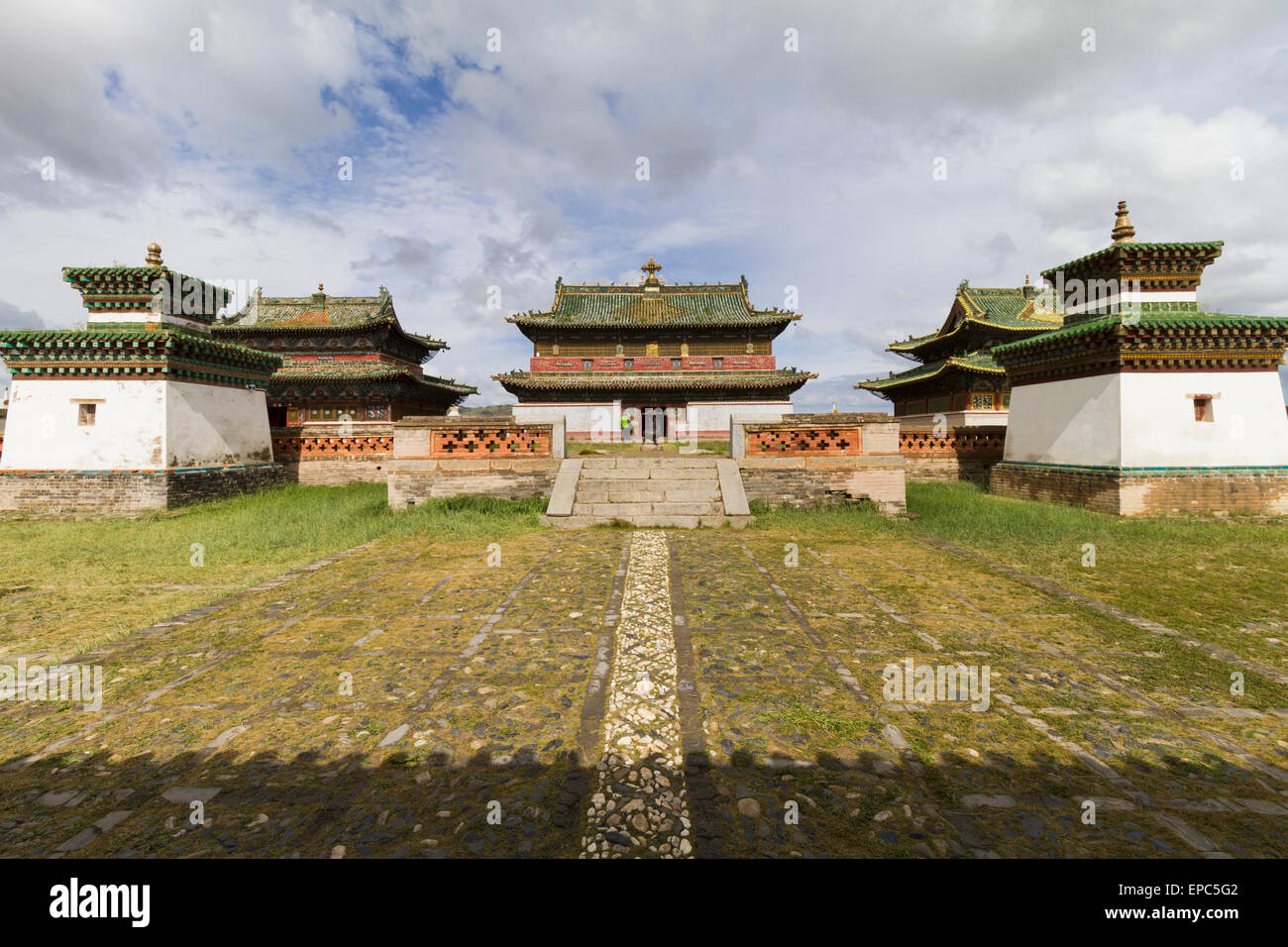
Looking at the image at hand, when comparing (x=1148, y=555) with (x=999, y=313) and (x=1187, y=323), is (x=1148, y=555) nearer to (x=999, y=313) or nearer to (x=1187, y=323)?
(x=1187, y=323)

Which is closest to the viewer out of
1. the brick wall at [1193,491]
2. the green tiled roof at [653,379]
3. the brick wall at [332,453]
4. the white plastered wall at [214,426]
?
the brick wall at [1193,491]

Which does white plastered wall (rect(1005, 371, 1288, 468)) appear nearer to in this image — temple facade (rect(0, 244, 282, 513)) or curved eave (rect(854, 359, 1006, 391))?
curved eave (rect(854, 359, 1006, 391))

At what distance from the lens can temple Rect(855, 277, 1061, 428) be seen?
838 inches

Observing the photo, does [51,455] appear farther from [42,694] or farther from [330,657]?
[330,657]

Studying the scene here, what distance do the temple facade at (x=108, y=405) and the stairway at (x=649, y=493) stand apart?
33.2 feet

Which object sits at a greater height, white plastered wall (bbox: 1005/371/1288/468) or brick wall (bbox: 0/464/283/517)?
white plastered wall (bbox: 1005/371/1288/468)

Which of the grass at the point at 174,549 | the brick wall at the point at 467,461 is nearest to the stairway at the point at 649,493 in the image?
the brick wall at the point at 467,461

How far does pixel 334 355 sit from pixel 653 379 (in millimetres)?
15653

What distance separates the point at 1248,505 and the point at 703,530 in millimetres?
11515

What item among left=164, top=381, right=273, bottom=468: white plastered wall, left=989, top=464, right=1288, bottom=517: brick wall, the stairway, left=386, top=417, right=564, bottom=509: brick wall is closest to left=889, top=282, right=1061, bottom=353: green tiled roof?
left=989, top=464, right=1288, bottom=517: brick wall

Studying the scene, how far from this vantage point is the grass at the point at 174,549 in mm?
5445

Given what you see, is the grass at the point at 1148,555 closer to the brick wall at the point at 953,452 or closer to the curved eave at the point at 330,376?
the brick wall at the point at 953,452

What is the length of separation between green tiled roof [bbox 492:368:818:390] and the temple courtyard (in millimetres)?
20328
